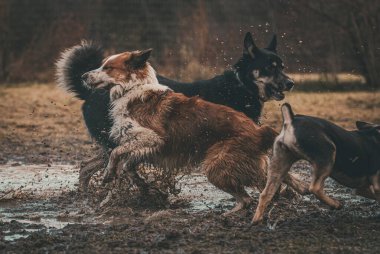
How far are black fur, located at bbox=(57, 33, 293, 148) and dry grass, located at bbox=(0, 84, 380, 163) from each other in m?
0.46

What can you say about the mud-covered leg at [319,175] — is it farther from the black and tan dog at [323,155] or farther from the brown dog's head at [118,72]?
the brown dog's head at [118,72]

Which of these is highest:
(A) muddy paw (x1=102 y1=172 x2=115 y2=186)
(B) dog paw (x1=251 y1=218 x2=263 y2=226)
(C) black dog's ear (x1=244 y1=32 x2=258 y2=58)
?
(C) black dog's ear (x1=244 y1=32 x2=258 y2=58)

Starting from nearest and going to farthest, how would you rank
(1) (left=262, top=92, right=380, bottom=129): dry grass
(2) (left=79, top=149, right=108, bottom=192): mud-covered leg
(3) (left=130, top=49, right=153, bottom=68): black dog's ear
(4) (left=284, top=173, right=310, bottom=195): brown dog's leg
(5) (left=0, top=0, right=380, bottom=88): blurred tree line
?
(4) (left=284, top=173, right=310, bottom=195): brown dog's leg
(3) (left=130, top=49, right=153, bottom=68): black dog's ear
(2) (left=79, top=149, right=108, bottom=192): mud-covered leg
(1) (left=262, top=92, right=380, bottom=129): dry grass
(5) (left=0, top=0, right=380, bottom=88): blurred tree line

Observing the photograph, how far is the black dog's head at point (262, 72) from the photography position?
7869 mm

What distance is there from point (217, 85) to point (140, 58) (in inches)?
40.3

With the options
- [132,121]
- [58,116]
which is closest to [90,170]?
[132,121]

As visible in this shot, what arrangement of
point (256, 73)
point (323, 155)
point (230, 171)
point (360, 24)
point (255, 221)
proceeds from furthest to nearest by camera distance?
point (360, 24)
point (256, 73)
point (230, 171)
point (255, 221)
point (323, 155)

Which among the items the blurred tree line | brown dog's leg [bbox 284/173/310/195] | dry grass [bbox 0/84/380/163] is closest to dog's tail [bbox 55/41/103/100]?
dry grass [bbox 0/84/380/163]

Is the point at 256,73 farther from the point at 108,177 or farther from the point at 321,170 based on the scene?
the point at 321,170

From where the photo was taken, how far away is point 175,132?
6621 millimetres

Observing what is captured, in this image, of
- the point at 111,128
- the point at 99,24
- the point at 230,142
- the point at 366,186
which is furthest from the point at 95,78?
the point at 99,24

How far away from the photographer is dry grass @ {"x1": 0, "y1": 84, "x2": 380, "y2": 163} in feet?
33.6

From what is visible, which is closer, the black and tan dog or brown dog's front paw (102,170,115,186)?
the black and tan dog

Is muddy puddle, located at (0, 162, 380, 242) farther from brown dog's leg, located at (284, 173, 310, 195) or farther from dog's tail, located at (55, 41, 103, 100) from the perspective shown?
dog's tail, located at (55, 41, 103, 100)
